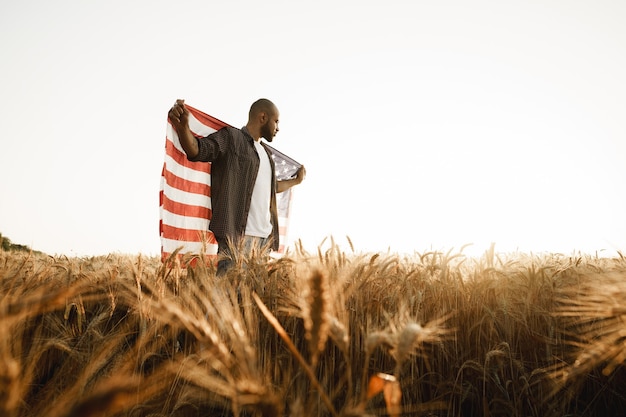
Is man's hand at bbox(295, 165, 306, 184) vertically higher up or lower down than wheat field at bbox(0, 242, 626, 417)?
higher up

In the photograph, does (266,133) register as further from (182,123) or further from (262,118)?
(182,123)

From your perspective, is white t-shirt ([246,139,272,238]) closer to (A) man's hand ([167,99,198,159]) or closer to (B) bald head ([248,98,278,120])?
(B) bald head ([248,98,278,120])

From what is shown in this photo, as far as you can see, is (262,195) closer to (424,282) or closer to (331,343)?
(424,282)

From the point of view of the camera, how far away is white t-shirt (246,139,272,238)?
3.35 meters

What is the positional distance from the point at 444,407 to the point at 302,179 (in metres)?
3.66

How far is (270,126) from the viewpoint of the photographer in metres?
3.65

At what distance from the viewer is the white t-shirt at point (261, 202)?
3.35m

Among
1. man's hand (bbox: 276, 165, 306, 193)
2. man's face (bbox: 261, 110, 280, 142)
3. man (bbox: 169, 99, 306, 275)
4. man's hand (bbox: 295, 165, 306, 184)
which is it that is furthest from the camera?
man's hand (bbox: 295, 165, 306, 184)

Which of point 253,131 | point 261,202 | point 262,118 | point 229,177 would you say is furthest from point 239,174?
point 262,118

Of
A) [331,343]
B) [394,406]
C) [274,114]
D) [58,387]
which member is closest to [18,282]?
[58,387]

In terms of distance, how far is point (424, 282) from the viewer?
2.00 metres

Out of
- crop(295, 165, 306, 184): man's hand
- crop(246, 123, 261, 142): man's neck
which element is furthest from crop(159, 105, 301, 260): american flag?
crop(295, 165, 306, 184): man's hand

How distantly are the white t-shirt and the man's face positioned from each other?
0.48ft

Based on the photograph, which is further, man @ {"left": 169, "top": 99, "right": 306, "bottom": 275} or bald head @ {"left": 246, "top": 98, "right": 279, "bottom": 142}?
bald head @ {"left": 246, "top": 98, "right": 279, "bottom": 142}
